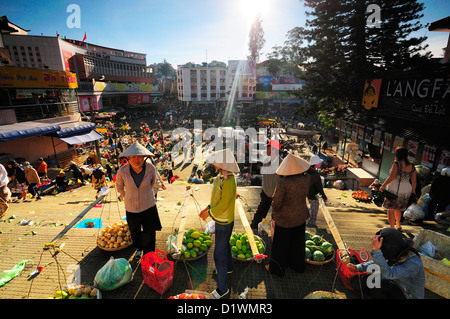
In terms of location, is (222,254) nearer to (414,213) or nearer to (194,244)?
(194,244)

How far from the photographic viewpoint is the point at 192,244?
148 inches

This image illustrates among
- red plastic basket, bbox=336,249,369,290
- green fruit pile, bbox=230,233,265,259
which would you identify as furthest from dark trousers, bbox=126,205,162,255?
red plastic basket, bbox=336,249,369,290

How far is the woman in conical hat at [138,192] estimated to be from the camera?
3.36 m

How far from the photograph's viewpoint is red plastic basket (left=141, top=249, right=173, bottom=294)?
2928mm

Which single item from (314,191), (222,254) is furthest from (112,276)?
(314,191)

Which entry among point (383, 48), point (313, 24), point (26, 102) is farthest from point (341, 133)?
point (26, 102)

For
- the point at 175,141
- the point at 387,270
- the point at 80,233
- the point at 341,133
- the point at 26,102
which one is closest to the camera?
the point at 387,270

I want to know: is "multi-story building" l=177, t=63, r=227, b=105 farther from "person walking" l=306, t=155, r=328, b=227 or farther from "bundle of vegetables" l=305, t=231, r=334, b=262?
"bundle of vegetables" l=305, t=231, r=334, b=262

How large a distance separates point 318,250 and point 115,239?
3615mm

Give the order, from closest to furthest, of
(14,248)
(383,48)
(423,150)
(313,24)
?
(14,248) < (423,150) < (383,48) < (313,24)

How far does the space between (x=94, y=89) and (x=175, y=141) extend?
20.7 metres

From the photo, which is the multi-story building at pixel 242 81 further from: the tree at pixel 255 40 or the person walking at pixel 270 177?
the person walking at pixel 270 177
